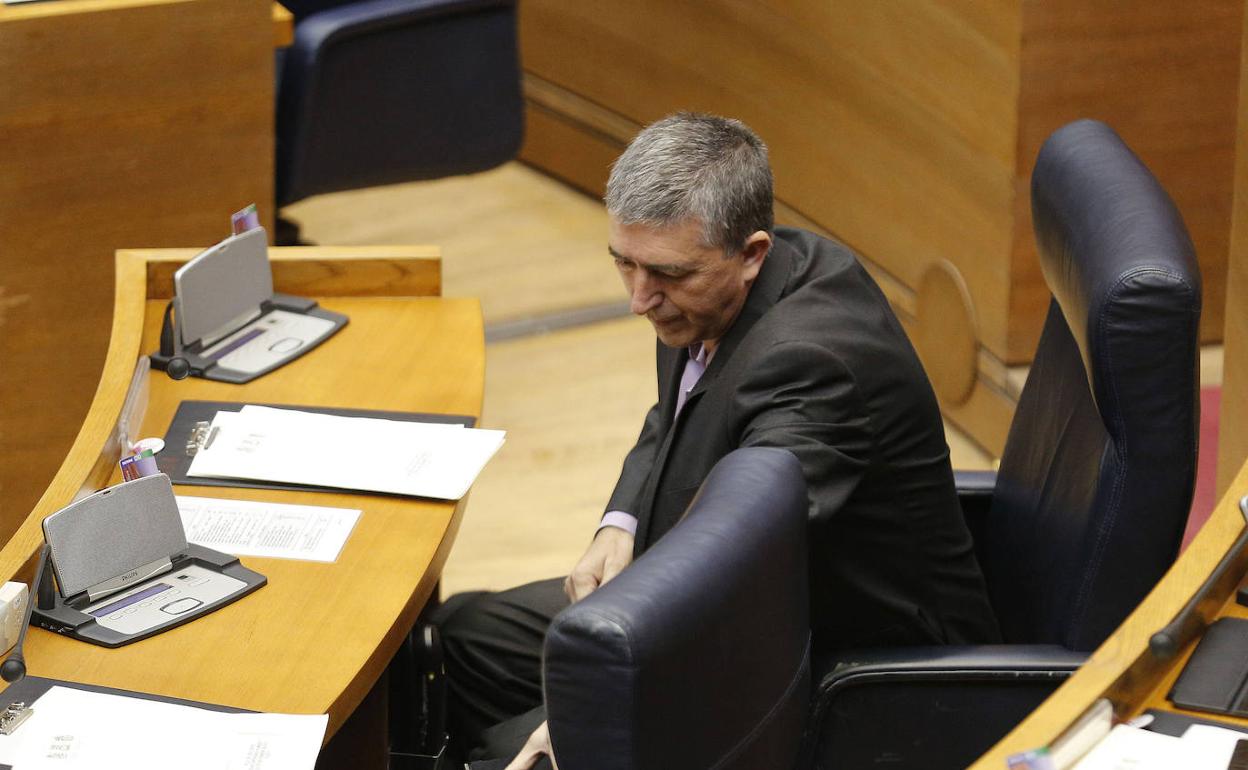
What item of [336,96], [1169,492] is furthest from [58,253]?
[1169,492]

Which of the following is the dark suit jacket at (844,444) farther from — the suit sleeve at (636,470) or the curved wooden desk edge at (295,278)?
the curved wooden desk edge at (295,278)

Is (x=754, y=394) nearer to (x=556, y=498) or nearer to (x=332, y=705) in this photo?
(x=332, y=705)

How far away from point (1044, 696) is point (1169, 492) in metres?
0.27

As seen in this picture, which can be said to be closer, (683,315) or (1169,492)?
(1169,492)

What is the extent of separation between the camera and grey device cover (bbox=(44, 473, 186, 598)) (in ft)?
6.22

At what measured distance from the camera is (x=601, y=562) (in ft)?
6.97

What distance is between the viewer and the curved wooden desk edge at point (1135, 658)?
1.43m

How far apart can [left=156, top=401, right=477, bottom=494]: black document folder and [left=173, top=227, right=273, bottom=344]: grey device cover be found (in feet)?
0.54

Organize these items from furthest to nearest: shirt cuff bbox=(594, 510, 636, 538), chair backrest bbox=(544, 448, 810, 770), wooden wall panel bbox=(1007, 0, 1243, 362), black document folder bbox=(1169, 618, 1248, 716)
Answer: wooden wall panel bbox=(1007, 0, 1243, 362) < shirt cuff bbox=(594, 510, 636, 538) < black document folder bbox=(1169, 618, 1248, 716) < chair backrest bbox=(544, 448, 810, 770)

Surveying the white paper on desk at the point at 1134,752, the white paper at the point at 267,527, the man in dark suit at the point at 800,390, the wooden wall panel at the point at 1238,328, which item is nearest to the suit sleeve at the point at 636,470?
the man in dark suit at the point at 800,390

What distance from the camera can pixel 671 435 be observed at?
6.72 ft

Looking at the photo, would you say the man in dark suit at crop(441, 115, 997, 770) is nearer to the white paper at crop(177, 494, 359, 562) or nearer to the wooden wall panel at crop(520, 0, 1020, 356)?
the white paper at crop(177, 494, 359, 562)

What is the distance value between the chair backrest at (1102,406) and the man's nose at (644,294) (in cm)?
47

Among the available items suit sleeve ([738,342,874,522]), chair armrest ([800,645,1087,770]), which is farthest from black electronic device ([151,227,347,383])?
chair armrest ([800,645,1087,770])
